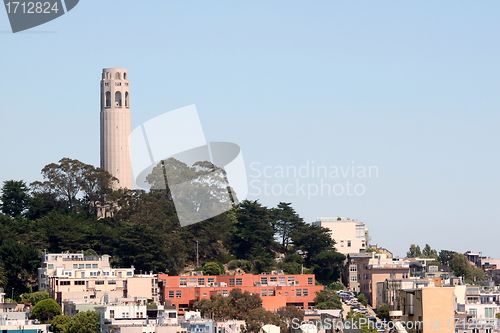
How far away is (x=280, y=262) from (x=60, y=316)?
1990 cm

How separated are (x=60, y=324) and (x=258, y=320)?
836 centimetres

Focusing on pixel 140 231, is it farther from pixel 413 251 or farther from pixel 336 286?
pixel 413 251

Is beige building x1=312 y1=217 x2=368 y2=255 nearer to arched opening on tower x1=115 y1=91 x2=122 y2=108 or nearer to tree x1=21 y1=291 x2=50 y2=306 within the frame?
arched opening on tower x1=115 y1=91 x2=122 y2=108

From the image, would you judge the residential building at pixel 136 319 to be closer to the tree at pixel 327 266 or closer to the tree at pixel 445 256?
the tree at pixel 327 266

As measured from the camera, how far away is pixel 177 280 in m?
58.0

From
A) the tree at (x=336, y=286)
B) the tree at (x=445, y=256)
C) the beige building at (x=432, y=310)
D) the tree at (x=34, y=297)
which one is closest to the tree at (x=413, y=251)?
the tree at (x=445, y=256)

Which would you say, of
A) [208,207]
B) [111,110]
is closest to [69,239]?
[208,207]

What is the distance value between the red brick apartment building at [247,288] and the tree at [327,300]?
91 centimetres

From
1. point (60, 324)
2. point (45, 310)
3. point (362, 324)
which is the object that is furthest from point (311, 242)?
point (60, 324)

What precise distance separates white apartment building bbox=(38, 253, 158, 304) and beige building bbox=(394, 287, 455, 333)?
133ft

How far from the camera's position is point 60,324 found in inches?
1852

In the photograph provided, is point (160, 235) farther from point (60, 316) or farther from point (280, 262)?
point (60, 316)

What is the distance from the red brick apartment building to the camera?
5691 cm

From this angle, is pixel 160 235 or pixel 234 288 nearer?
pixel 234 288
